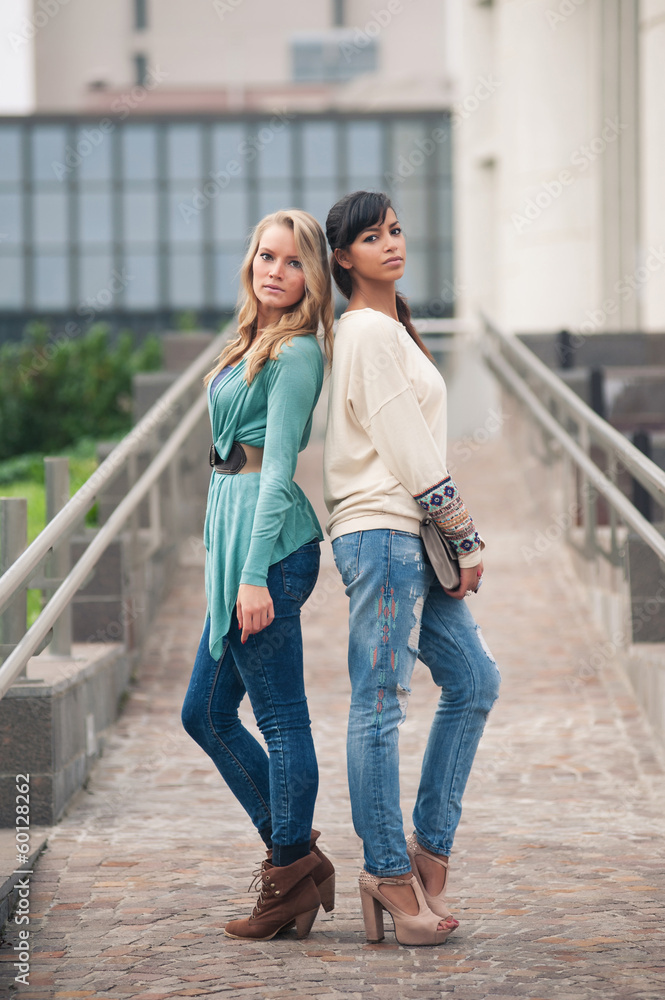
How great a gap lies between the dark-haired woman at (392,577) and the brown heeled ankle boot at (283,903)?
0.16 m

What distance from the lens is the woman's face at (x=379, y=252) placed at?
345cm

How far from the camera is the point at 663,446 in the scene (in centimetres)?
709

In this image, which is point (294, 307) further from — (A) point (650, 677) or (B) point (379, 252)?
(A) point (650, 677)

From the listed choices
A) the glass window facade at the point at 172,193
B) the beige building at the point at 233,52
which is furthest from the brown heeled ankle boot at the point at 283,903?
the beige building at the point at 233,52

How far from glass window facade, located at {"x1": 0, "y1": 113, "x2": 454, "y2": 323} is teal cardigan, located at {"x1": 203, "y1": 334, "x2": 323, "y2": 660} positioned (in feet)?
126

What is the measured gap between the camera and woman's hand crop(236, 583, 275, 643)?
3.29 m

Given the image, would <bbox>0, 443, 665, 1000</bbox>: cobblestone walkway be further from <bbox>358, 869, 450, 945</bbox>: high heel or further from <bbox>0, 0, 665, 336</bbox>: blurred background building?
<bbox>0, 0, 665, 336</bbox>: blurred background building

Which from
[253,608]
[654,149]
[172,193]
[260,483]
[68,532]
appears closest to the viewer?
[253,608]

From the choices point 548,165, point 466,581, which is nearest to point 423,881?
point 466,581

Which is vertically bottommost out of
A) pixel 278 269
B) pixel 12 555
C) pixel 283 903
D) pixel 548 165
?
pixel 283 903

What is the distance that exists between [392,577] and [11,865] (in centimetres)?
167

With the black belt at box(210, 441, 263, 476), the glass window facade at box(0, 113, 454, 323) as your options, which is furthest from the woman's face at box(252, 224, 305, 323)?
the glass window facade at box(0, 113, 454, 323)

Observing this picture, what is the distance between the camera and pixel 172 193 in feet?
137

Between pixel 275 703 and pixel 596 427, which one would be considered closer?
pixel 275 703
